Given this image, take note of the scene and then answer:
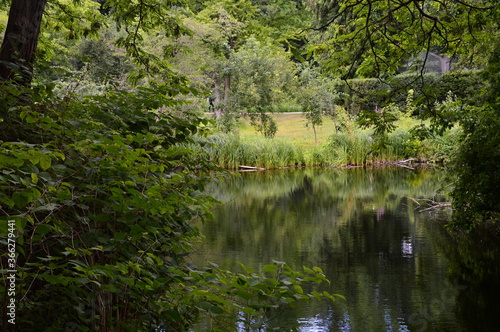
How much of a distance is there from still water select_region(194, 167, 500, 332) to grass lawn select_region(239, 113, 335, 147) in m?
7.55

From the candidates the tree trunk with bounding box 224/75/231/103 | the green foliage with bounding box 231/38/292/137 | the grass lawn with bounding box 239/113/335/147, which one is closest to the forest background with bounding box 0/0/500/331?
the green foliage with bounding box 231/38/292/137

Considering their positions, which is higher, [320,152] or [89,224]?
[320,152]

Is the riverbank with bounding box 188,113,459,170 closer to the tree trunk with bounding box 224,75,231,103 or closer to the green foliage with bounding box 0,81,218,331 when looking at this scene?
the tree trunk with bounding box 224,75,231,103

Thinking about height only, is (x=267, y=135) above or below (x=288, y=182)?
above

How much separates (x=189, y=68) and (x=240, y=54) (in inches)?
90.1

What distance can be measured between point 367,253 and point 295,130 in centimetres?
1886

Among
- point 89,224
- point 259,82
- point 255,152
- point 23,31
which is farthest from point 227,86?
point 89,224

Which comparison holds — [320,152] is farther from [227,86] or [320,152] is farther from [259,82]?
[227,86]

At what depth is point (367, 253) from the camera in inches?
332

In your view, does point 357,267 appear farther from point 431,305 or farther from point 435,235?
point 435,235

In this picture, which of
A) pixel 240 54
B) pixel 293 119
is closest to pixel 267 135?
pixel 240 54

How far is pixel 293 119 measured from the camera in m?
30.5

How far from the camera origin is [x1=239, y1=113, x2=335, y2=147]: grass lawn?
22.8 metres

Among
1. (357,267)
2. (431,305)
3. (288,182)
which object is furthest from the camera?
(288,182)
